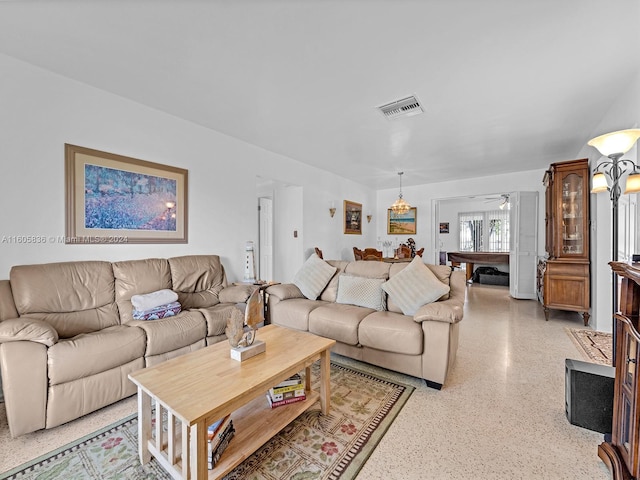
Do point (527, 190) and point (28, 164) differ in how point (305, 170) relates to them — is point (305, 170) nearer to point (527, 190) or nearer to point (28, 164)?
point (28, 164)

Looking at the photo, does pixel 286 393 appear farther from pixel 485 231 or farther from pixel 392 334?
pixel 485 231

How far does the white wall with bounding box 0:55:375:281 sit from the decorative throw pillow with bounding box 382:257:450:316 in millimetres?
2147

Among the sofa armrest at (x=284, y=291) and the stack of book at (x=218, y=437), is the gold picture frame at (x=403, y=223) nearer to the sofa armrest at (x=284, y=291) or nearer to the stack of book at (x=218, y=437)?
the sofa armrest at (x=284, y=291)

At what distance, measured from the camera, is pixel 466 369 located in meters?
2.54

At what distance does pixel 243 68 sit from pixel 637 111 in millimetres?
3200

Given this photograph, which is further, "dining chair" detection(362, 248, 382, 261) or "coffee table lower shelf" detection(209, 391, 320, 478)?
"dining chair" detection(362, 248, 382, 261)

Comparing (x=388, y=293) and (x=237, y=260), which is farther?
(x=237, y=260)

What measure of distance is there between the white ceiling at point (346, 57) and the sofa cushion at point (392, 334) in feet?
6.70

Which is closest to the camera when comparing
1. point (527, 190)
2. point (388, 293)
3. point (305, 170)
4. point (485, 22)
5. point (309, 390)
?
point (485, 22)

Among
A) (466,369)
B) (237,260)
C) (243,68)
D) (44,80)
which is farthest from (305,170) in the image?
(466,369)

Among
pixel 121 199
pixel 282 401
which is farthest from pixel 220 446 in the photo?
pixel 121 199

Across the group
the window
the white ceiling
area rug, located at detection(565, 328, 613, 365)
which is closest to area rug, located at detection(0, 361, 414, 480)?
area rug, located at detection(565, 328, 613, 365)

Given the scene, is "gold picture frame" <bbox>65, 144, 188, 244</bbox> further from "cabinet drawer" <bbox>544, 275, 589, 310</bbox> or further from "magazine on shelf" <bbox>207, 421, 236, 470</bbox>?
"cabinet drawer" <bbox>544, 275, 589, 310</bbox>

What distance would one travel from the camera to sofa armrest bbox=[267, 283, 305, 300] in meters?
3.19
